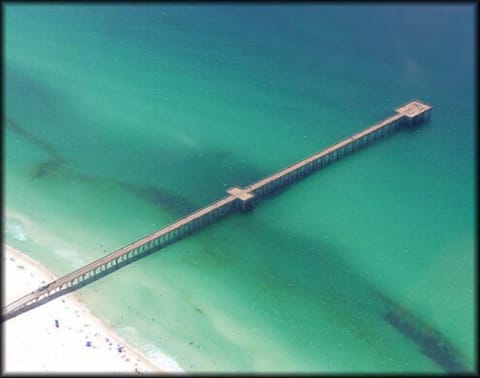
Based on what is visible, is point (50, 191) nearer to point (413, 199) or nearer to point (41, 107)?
point (41, 107)

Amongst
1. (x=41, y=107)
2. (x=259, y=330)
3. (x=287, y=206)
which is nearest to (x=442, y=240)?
(x=287, y=206)

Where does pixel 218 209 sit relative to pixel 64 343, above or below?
above

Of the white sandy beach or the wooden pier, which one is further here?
the wooden pier

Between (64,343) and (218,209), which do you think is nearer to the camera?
(64,343)

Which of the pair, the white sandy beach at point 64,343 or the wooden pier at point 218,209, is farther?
the wooden pier at point 218,209

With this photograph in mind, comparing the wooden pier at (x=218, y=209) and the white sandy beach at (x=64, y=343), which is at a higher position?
the wooden pier at (x=218, y=209)
